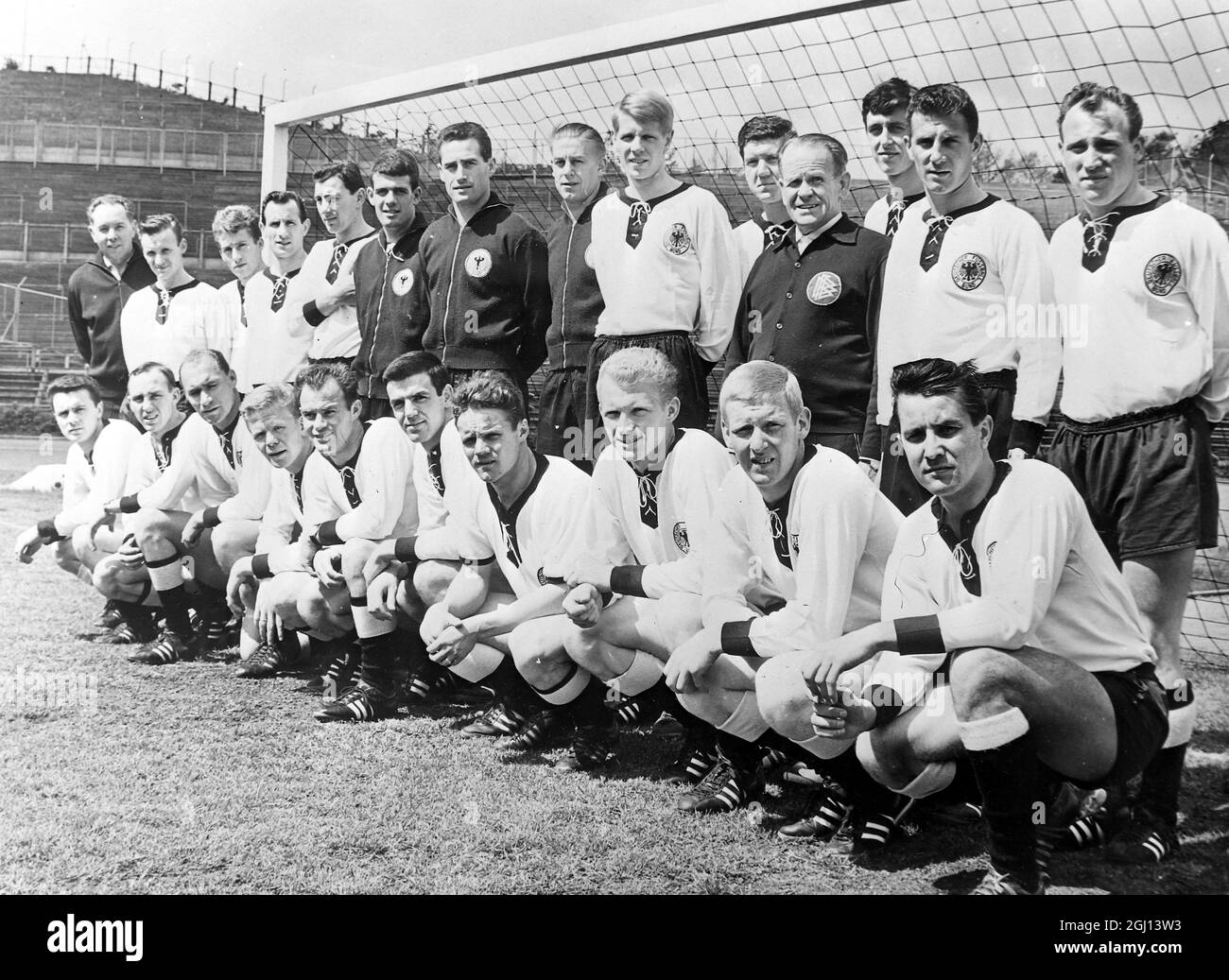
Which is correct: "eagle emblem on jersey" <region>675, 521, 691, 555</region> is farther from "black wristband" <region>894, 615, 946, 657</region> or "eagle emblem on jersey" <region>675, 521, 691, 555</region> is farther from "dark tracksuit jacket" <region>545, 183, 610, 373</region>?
"black wristband" <region>894, 615, 946, 657</region>

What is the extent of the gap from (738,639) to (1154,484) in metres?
0.92

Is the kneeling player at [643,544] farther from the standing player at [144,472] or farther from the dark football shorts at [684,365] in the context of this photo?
the standing player at [144,472]

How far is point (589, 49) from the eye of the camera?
299 cm

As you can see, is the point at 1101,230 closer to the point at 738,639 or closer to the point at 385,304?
the point at 738,639

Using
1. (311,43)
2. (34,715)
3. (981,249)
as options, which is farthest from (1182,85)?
(34,715)

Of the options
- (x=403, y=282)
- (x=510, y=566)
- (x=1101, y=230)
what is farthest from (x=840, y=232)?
(x=403, y=282)

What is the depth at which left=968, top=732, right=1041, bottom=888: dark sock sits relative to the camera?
2031 millimetres

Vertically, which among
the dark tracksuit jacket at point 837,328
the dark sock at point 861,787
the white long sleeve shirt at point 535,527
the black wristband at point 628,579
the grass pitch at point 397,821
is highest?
the dark tracksuit jacket at point 837,328

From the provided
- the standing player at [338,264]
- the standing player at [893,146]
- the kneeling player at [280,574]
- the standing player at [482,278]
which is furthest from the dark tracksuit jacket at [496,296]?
the standing player at [893,146]

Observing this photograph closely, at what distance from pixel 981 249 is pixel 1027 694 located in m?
0.93

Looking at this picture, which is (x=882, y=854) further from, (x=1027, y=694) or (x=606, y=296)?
(x=606, y=296)

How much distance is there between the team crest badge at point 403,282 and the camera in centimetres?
332

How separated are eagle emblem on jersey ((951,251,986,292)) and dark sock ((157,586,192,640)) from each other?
110 inches

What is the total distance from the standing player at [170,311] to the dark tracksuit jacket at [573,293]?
58.2 inches
